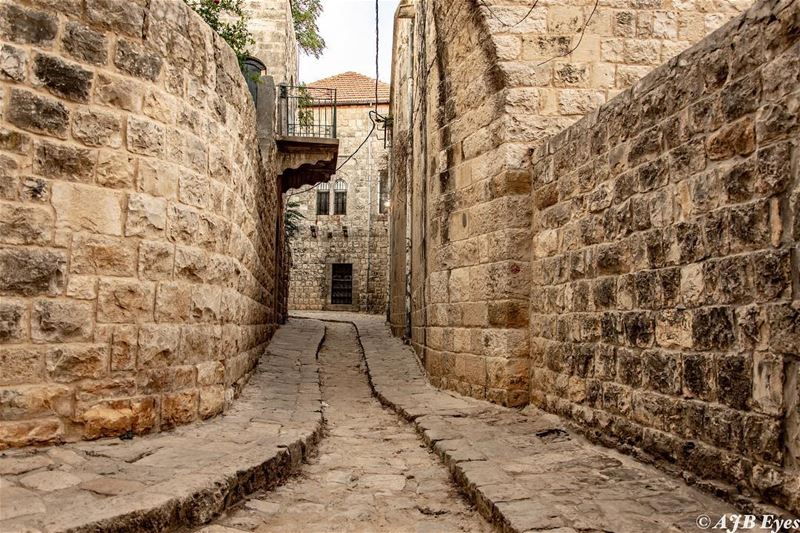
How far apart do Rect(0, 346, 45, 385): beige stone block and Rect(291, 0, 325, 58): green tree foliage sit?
48.5 ft

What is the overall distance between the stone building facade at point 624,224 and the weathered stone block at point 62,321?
130 inches

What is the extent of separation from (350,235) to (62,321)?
69.3 ft

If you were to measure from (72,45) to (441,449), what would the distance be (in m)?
3.47

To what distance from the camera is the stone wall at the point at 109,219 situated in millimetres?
3418

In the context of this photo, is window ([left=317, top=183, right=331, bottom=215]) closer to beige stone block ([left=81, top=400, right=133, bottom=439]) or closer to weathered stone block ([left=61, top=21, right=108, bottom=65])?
weathered stone block ([left=61, top=21, right=108, bottom=65])

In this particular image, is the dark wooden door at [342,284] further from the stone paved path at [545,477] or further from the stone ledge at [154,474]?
the stone ledge at [154,474]

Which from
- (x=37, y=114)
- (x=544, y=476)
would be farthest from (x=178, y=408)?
(x=544, y=476)

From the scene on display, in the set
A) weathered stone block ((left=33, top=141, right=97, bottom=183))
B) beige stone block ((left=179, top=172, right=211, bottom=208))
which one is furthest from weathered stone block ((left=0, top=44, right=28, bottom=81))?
beige stone block ((left=179, top=172, right=211, bottom=208))

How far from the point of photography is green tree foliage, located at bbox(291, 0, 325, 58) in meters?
16.6

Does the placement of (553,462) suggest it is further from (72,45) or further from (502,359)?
(72,45)

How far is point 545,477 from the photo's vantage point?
3357 mm

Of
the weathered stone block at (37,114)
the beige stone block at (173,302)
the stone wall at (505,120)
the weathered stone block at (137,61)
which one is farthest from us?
the stone wall at (505,120)

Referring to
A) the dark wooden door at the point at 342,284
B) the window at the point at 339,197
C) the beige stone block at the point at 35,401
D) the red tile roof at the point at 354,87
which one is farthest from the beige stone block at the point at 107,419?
the red tile roof at the point at 354,87

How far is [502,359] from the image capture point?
18.0 feet
